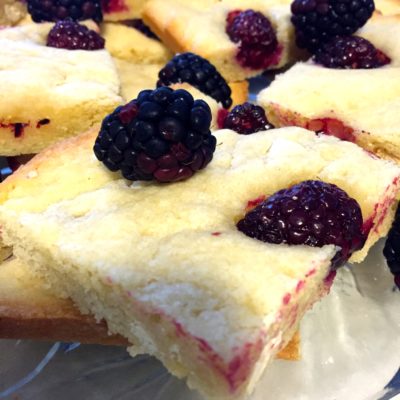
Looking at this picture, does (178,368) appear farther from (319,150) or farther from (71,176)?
(319,150)

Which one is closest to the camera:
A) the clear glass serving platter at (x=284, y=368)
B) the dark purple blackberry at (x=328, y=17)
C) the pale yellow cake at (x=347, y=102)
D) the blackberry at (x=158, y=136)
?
the blackberry at (x=158, y=136)

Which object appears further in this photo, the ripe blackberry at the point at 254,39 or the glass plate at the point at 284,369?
the ripe blackberry at the point at 254,39

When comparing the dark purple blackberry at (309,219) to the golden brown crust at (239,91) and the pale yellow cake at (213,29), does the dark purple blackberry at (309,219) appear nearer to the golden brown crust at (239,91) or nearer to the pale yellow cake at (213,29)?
the golden brown crust at (239,91)

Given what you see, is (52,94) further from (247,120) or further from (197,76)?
(247,120)

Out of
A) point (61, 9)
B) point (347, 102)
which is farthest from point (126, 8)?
point (347, 102)

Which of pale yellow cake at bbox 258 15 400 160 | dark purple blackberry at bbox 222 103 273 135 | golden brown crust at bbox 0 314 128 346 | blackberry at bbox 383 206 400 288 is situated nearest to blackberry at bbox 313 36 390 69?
pale yellow cake at bbox 258 15 400 160

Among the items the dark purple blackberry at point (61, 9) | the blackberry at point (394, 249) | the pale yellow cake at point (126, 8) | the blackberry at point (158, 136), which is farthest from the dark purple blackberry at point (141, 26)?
the blackberry at point (394, 249)

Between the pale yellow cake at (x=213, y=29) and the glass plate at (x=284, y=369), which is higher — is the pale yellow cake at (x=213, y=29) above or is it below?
above

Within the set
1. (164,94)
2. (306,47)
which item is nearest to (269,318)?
(164,94)
